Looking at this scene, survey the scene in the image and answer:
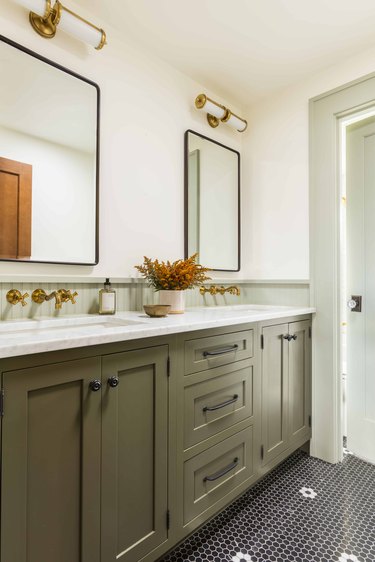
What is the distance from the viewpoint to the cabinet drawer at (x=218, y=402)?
1.38 metres

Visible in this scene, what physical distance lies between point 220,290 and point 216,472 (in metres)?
1.13

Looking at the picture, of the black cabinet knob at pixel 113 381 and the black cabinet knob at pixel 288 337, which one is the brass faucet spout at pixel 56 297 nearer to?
the black cabinet knob at pixel 113 381

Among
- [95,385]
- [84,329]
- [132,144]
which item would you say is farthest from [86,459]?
[132,144]

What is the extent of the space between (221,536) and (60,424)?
1013mm

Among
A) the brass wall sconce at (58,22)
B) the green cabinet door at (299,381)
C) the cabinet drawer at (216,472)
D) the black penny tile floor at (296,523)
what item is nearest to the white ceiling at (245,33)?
the brass wall sconce at (58,22)

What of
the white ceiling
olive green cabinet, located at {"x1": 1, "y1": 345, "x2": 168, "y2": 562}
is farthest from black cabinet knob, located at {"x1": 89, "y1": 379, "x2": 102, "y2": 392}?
the white ceiling

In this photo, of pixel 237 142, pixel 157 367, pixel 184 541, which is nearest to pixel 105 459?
pixel 157 367

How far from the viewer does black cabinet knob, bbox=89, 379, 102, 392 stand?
1.06 m

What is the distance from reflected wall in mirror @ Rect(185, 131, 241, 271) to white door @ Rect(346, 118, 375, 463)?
2.59 ft

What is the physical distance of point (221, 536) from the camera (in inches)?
58.7

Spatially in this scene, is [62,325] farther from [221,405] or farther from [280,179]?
[280,179]

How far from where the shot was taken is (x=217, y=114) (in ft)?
7.38

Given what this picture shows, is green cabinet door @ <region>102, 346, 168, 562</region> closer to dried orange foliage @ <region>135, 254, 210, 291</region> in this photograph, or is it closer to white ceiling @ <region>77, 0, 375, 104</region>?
dried orange foliage @ <region>135, 254, 210, 291</region>

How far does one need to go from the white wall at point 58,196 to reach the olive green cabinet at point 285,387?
1.06 metres
